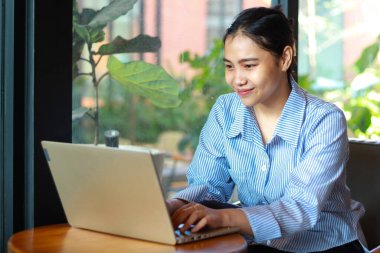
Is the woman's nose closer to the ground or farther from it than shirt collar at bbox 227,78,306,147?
farther from it

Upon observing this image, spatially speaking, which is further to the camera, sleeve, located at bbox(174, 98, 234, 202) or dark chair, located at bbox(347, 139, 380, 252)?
dark chair, located at bbox(347, 139, 380, 252)

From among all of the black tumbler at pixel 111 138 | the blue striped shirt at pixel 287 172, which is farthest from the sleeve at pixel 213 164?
the black tumbler at pixel 111 138

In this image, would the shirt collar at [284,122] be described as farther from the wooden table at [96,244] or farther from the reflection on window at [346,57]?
the reflection on window at [346,57]

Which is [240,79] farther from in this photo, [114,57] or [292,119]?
[114,57]

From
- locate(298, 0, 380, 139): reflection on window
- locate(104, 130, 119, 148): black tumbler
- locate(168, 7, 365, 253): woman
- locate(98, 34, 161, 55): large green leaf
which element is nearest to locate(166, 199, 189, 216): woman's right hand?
locate(168, 7, 365, 253): woman

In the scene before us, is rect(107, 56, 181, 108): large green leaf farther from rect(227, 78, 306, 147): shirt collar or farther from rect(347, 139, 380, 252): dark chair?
rect(347, 139, 380, 252): dark chair

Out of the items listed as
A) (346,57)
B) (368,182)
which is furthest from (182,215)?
(346,57)

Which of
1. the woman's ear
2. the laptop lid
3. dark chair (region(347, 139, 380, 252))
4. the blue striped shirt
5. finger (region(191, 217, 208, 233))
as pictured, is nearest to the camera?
the laptop lid

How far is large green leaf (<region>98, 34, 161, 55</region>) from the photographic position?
240 centimetres

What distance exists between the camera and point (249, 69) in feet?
7.06

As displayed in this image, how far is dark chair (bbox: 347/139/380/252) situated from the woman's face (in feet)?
1.71

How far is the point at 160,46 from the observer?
254 centimetres

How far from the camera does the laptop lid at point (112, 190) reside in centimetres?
172

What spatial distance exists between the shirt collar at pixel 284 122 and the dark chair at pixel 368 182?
1.25ft
